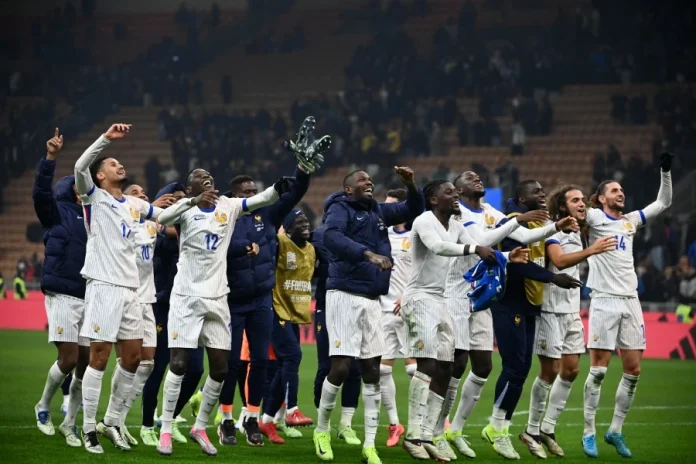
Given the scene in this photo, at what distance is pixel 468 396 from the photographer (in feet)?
36.4

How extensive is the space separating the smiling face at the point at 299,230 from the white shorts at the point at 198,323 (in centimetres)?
219

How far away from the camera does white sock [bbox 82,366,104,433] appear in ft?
33.5

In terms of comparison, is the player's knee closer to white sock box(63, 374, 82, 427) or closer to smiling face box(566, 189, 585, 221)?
white sock box(63, 374, 82, 427)

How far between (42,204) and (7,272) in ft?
78.7

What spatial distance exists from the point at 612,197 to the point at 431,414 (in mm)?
2914

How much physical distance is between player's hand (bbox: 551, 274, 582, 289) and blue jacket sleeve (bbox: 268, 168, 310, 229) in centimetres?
240

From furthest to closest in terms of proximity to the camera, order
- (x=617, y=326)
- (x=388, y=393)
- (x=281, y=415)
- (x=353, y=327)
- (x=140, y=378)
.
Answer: (x=281, y=415) → (x=388, y=393) → (x=140, y=378) → (x=617, y=326) → (x=353, y=327)

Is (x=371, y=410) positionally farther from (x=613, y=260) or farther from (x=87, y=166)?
(x=87, y=166)

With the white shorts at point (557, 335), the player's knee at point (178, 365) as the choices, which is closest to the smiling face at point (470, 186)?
the white shorts at point (557, 335)

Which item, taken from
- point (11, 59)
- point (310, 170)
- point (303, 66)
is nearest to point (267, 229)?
point (310, 170)

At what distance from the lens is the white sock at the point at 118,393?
34.9 ft

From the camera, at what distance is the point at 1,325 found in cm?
2892

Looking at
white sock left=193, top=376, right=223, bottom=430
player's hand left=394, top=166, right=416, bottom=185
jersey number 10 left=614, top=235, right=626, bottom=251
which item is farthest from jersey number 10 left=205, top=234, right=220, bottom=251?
jersey number 10 left=614, top=235, right=626, bottom=251

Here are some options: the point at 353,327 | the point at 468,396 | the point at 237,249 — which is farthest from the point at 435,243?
the point at 237,249
